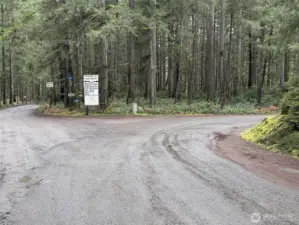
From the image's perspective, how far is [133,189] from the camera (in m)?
4.73

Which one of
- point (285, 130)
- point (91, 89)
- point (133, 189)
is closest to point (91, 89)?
point (91, 89)

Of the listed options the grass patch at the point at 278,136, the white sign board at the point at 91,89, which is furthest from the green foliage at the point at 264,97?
the grass patch at the point at 278,136

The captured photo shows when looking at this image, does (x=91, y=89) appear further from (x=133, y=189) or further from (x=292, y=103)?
(x=133, y=189)

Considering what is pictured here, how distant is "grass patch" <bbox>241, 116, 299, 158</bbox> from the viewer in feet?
24.8

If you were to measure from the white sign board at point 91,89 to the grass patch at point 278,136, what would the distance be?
11065 millimetres

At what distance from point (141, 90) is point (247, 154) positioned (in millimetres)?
30083

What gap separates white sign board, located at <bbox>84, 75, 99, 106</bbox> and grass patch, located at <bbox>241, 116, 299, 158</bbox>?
36.3ft

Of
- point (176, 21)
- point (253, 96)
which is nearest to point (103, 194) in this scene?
point (176, 21)

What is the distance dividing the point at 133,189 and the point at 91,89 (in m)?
14.3

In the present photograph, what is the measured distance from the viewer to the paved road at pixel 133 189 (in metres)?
3.74

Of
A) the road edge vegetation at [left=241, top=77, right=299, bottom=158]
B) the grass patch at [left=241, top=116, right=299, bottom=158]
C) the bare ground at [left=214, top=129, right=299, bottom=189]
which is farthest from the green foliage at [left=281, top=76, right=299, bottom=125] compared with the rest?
the bare ground at [left=214, top=129, right=299, bottom=189]

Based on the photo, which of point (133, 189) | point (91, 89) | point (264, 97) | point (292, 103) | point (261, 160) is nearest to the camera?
point (133, 189)

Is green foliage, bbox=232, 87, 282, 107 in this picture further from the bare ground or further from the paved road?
the paved road

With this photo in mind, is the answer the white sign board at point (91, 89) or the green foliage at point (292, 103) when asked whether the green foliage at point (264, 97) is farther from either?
the green foliage at point (292, 103)
